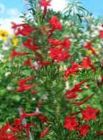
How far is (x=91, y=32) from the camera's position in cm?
1071

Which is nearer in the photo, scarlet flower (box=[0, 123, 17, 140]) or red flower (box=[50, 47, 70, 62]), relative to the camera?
red flower (box=[50, 47, 70, 62])

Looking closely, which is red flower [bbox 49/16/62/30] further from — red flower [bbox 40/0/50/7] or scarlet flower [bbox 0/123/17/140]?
scarlet flower [bbox 0/123/17/140]

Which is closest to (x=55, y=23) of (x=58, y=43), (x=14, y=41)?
(x=58, y=43)

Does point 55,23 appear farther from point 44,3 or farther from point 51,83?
point 51,83

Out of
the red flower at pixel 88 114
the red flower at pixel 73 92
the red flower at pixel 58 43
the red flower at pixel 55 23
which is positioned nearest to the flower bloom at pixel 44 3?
the red flower at pixel 55 23

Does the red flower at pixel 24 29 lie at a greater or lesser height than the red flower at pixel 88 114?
greater

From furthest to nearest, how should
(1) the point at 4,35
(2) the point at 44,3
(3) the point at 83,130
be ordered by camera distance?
(1) the point at 4,35 → (3) the point at 83,130 → (2) the point at 44,3

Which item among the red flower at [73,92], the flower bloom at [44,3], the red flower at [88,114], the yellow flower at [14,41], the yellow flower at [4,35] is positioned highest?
the flower bloom at [44,3]

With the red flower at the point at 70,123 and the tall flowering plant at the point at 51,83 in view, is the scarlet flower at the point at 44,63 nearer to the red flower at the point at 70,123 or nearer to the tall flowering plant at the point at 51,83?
the tall flowering plant at the point at 51,83

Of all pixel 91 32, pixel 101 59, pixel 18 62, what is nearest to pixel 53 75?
pixel 101 59

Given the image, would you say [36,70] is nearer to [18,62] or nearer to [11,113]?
[11,113]

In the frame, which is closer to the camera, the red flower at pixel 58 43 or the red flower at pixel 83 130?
the red flower at pixel 58 43

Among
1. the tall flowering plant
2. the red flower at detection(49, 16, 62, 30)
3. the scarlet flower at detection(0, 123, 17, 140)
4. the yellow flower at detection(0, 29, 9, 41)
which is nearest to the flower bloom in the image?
the tall flowering plant

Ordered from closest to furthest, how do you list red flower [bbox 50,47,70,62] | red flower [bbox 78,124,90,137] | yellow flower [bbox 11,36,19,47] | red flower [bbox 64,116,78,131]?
red flower [bbox 50,47,70,62] < red flower [bbox 64,116,78,131] < red flower [bbox 78,124,90,137] < yellow flower [bbox 11,36,19,47]
